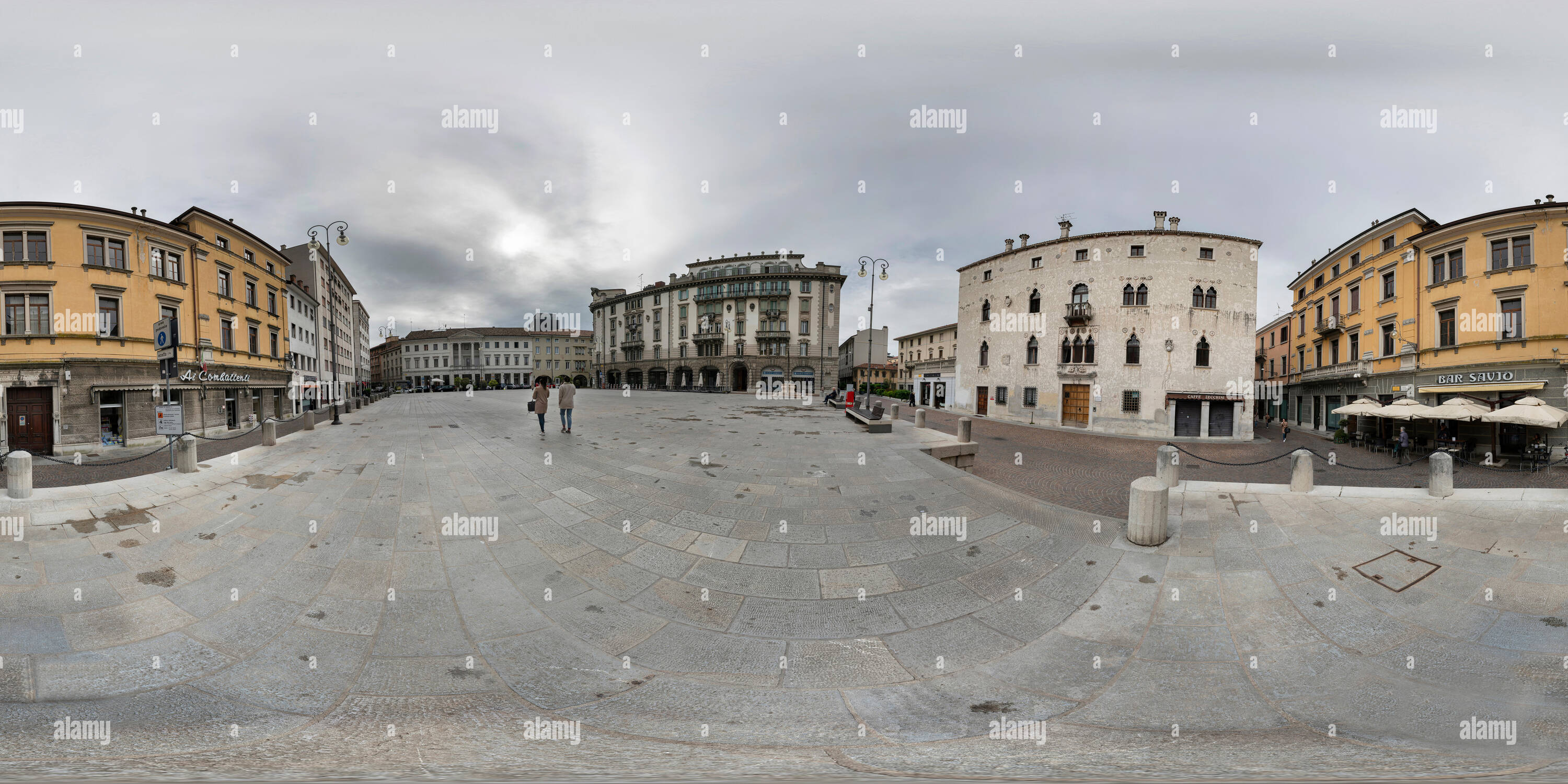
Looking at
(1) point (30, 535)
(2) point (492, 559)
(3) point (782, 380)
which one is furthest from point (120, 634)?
(3) point (782, 380)

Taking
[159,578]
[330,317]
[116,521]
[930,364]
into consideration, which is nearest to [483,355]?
[330,317]

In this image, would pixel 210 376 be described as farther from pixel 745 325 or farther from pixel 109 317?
pixel 745 325

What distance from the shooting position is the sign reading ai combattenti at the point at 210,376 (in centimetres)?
2130

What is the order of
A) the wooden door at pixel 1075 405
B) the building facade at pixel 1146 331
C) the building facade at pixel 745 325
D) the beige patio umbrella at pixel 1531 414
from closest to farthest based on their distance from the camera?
the beige patio umbrella at pixel 1531 414 → the building facade at pixel 1146 331 → the wooden door at pixel 1075 405 → the building facade at pixel 745 325

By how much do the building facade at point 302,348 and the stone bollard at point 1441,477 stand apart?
144ft

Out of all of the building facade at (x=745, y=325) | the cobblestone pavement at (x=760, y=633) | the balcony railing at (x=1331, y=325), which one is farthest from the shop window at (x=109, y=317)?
the balcony railing at (x=1331, y=325)

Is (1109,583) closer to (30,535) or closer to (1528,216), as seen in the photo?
(30,535)

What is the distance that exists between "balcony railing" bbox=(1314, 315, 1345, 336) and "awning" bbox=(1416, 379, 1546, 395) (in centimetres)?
879

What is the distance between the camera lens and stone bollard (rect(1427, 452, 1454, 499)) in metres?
7.93

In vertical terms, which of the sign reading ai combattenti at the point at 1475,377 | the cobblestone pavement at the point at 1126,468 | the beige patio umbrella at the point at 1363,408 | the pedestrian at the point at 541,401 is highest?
the sign reading ai combattenti at the point at 1475,377

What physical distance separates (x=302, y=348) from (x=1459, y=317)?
207 ft

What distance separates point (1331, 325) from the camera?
2934 centimetres

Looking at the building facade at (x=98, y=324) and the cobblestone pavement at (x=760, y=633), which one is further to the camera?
the building facade at (x=98, y=324)

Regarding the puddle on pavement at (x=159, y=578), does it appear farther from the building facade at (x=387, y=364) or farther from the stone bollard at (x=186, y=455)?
the building facade at (x=387, y=364)
